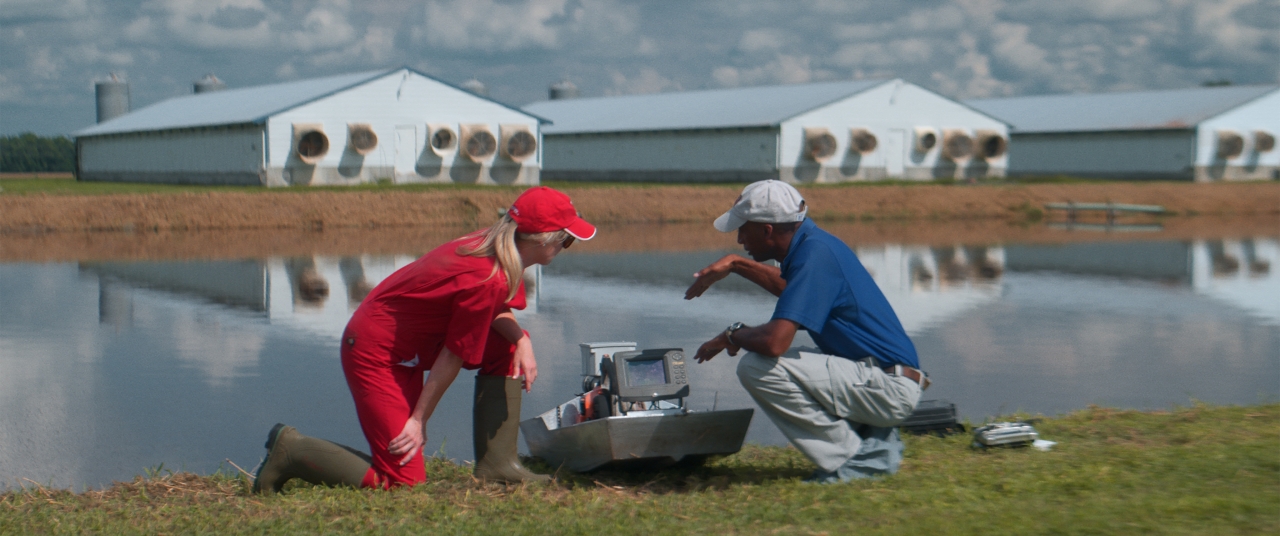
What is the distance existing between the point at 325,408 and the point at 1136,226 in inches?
1165

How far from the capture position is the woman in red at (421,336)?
484cm

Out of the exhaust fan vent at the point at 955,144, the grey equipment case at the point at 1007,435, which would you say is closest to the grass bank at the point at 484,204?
the exhaust fan vent at the point at 955,144

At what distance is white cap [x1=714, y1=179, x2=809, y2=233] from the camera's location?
5.19 meters

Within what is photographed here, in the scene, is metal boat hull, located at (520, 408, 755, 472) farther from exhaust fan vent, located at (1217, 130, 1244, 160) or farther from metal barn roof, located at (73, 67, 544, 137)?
exhaust fan vent, located at (1217, 130, 1244, 160)

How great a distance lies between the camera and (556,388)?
27.4 feet

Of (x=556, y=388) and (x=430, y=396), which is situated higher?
(x=430, y=396)

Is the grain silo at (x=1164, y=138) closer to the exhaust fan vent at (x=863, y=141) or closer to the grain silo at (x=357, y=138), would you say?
the exhaust fan vent at (x=863, y=141)

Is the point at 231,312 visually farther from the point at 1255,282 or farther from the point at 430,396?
the point at 1255,282

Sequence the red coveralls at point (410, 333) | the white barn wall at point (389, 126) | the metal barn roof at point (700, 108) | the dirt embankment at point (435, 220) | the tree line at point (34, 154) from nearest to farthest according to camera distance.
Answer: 1. the red coveralls at point (410, 333)
2. the dirt embankment at point (435, 220)
3. the white barn wall at point (389, 126)
4. the metal barn roof at point (700, 108)
5. the tree line at point (34, 154)

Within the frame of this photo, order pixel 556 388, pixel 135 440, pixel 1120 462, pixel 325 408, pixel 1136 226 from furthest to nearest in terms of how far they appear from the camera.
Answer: pixel 1136 226
pixel 556 388
pixel 325 408
pixel 135 440
pixel 1120 462

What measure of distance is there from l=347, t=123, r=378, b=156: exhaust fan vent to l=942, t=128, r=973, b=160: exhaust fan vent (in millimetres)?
23063

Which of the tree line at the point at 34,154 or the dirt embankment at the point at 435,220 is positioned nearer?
the dirt embankment at the point at 435,220

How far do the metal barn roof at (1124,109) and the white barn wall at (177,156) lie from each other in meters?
32.0

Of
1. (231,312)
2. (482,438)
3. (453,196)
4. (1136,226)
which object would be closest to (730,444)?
(482,438)
